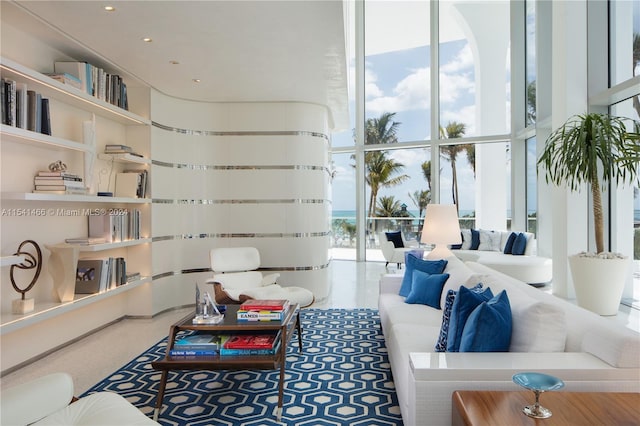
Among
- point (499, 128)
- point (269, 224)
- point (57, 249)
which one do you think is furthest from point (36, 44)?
point (499, 128)

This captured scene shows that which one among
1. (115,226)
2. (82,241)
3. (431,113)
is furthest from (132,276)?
(431,113)

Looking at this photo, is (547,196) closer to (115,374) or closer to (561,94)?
(561,94)

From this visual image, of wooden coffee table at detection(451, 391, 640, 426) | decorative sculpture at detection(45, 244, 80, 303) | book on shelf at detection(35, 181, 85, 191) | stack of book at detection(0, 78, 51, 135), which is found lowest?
wooden coffee table at detection(451, 391, 640, 426)

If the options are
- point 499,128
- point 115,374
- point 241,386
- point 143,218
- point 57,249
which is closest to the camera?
point 241,386

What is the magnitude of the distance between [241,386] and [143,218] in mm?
2566

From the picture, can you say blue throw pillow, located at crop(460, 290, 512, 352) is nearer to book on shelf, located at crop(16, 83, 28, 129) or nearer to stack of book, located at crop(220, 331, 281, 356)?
stack of book, located at crop(220, 331, 281, 356)

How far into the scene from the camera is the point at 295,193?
5.54 m

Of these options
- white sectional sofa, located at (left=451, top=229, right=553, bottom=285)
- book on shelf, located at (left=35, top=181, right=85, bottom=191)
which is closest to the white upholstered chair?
book on shelf, located at (left=35, top=181, right=85, bottom=191)

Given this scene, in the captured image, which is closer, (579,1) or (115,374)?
(115,374)

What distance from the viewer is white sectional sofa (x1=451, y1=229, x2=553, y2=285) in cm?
646

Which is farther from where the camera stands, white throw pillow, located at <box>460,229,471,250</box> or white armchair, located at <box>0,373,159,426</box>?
white throw pillow, located at <box>460,229,471,250</box>

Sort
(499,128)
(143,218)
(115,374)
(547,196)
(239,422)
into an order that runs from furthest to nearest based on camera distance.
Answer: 1. (499,128)
2. (547,196)
3. (143,218)
4. (115,374)
5. (239,422)

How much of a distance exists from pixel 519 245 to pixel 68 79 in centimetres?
671

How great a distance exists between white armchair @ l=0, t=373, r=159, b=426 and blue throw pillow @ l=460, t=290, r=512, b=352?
1377 mm
